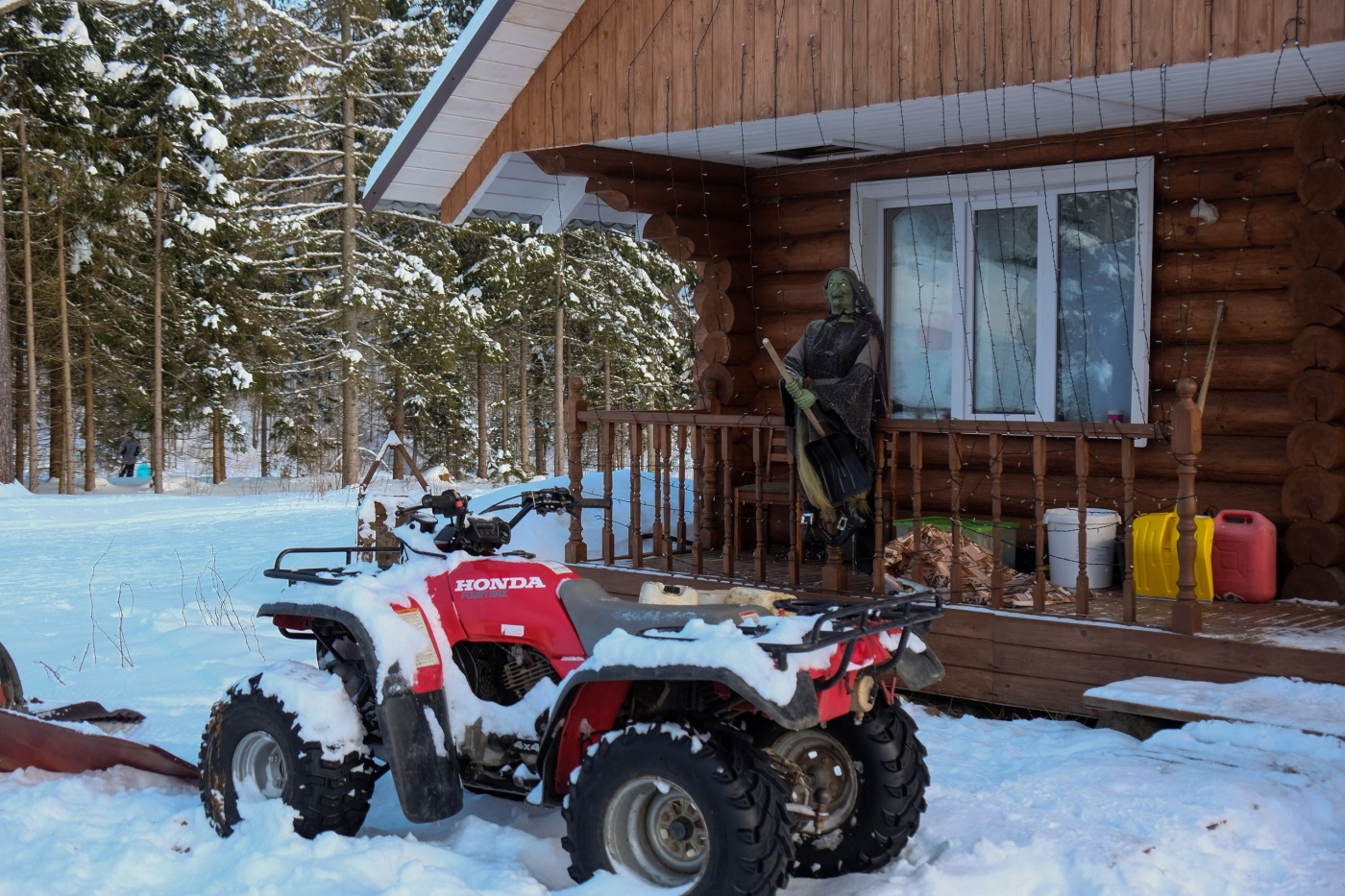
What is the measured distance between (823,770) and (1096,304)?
199 inches

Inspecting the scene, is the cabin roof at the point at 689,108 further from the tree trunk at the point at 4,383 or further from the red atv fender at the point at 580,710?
the tree trunk at the point at 4,383

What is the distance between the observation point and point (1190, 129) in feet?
24.9

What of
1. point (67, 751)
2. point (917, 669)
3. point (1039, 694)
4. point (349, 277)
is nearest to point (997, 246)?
point (1039, 694)

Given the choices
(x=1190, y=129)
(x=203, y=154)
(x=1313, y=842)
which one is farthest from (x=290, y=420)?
(x=1313, y=842)

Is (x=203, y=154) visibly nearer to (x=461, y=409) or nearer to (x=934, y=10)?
(x=461, y=409)

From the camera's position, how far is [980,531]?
25.4 ft

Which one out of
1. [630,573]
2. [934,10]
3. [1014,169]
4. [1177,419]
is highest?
[934,10]

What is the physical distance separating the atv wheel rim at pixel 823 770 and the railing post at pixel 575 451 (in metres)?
3.91

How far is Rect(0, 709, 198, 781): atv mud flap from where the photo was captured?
4.71 metres

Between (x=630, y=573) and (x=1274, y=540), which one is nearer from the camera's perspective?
(x=1274, y=540)

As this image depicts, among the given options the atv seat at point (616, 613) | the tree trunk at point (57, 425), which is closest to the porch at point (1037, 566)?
the atv seat at point (616, 613)

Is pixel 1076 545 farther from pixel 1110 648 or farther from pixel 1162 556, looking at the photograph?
pixel 1110 648

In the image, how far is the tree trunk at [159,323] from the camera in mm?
23016

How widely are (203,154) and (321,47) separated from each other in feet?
10.1
